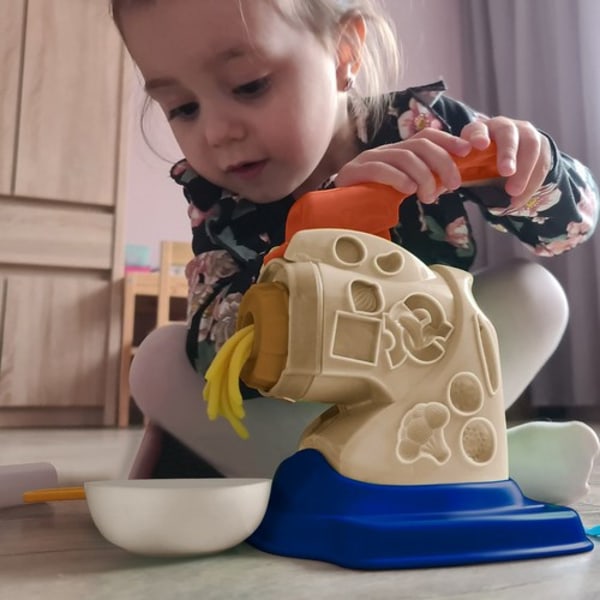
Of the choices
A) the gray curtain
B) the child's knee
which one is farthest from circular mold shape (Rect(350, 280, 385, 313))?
the gray curtain

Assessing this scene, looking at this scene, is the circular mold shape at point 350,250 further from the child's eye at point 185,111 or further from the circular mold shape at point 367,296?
the child's eye at point 185,111

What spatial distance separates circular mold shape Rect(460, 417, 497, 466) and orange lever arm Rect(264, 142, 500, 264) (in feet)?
0.48

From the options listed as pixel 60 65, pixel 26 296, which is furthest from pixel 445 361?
pixel 60 65

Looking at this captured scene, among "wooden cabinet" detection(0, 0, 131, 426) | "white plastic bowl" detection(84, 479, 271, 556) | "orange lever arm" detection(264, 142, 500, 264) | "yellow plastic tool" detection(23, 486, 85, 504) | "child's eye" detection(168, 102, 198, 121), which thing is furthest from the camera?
"wooden cabinet" detection(0, 0, 131, 426)

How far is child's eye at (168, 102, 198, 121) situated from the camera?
0.72 m

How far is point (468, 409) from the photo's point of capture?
0.46 m

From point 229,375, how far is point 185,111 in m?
0.37

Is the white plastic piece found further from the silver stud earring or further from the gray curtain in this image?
the gray curtain

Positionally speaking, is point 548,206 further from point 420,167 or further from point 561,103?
point 561,103

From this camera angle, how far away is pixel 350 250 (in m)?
0.46

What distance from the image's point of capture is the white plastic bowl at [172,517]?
397mm

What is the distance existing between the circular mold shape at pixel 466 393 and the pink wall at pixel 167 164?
2422 millimetres

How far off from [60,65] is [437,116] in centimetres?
172

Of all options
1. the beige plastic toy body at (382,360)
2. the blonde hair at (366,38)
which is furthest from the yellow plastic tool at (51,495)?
the blonde hair at (366,38)
